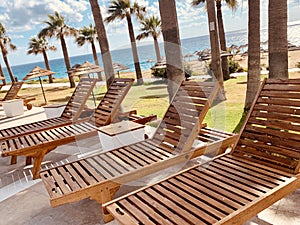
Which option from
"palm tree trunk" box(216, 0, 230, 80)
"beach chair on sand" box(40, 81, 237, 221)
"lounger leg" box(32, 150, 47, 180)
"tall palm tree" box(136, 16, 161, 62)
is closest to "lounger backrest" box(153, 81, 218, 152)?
"beach chair on sand" box(40, 81, 237, 221)

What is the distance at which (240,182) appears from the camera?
8.50 ft

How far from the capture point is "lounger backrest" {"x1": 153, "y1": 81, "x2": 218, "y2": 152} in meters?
3.65

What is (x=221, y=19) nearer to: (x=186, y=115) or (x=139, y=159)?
(x=186, y=115)

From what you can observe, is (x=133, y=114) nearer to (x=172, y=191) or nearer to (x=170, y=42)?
(x=170, y=42)

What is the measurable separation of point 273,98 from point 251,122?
0.35 metres

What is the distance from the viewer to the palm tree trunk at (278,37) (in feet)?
13.0

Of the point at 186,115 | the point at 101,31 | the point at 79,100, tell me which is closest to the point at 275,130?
the point at 186,115

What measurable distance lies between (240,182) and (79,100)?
13.7 feet

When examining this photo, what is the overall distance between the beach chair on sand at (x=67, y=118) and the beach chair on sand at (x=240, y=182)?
10.1 feet

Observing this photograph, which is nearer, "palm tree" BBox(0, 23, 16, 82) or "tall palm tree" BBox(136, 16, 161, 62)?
"tall palm tree" BBox(136, 16, 161, 62)

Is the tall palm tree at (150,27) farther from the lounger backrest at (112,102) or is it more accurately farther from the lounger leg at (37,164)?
the lounger leg at (37,164)

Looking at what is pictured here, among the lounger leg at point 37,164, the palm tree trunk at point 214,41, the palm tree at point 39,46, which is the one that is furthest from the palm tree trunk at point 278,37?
the palm tree at point 39,46

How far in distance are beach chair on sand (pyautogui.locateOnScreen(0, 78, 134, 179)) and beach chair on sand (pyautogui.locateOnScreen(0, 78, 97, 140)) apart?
212mm

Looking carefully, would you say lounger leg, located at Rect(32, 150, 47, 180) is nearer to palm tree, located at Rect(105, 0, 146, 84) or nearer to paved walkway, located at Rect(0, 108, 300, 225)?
paved walkway, located at Rect(0, 108, 300, 225)
